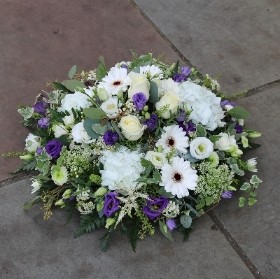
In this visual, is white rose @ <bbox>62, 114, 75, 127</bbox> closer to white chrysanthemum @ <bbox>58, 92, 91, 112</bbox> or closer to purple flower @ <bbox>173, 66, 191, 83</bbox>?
white chrysanthemum @ <bbox>58, 92, 91, 112</bbox>

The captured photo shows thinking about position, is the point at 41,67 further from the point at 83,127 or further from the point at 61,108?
the point at 83,127

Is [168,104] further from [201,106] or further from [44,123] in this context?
[44,123]

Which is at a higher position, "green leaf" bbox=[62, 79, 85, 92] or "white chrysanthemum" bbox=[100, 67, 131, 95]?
"white chrysanthemum" bbox=[100, 67, 131, 95]

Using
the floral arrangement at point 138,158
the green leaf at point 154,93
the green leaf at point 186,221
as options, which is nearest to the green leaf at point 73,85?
the floral arrangement at point 138,158

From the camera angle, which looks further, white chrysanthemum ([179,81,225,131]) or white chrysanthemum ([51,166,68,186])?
white chrysanthemum ([179,81,225,131])

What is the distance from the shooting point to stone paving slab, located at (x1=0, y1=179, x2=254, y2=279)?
2.35 metres

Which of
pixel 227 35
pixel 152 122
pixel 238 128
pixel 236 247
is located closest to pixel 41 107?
pixel 152 122

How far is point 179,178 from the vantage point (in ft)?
7.82

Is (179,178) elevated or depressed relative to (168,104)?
depressed

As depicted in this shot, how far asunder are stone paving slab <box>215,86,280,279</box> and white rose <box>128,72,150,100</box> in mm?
705

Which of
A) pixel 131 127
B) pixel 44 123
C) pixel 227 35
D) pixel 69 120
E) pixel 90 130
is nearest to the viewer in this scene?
pixel 131 127

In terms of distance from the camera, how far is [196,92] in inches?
101

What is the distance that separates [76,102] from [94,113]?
0.23 meters

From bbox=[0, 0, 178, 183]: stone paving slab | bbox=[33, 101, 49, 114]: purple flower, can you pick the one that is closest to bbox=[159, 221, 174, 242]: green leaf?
bbox=[33, 101, 49, 114]: purple flower
